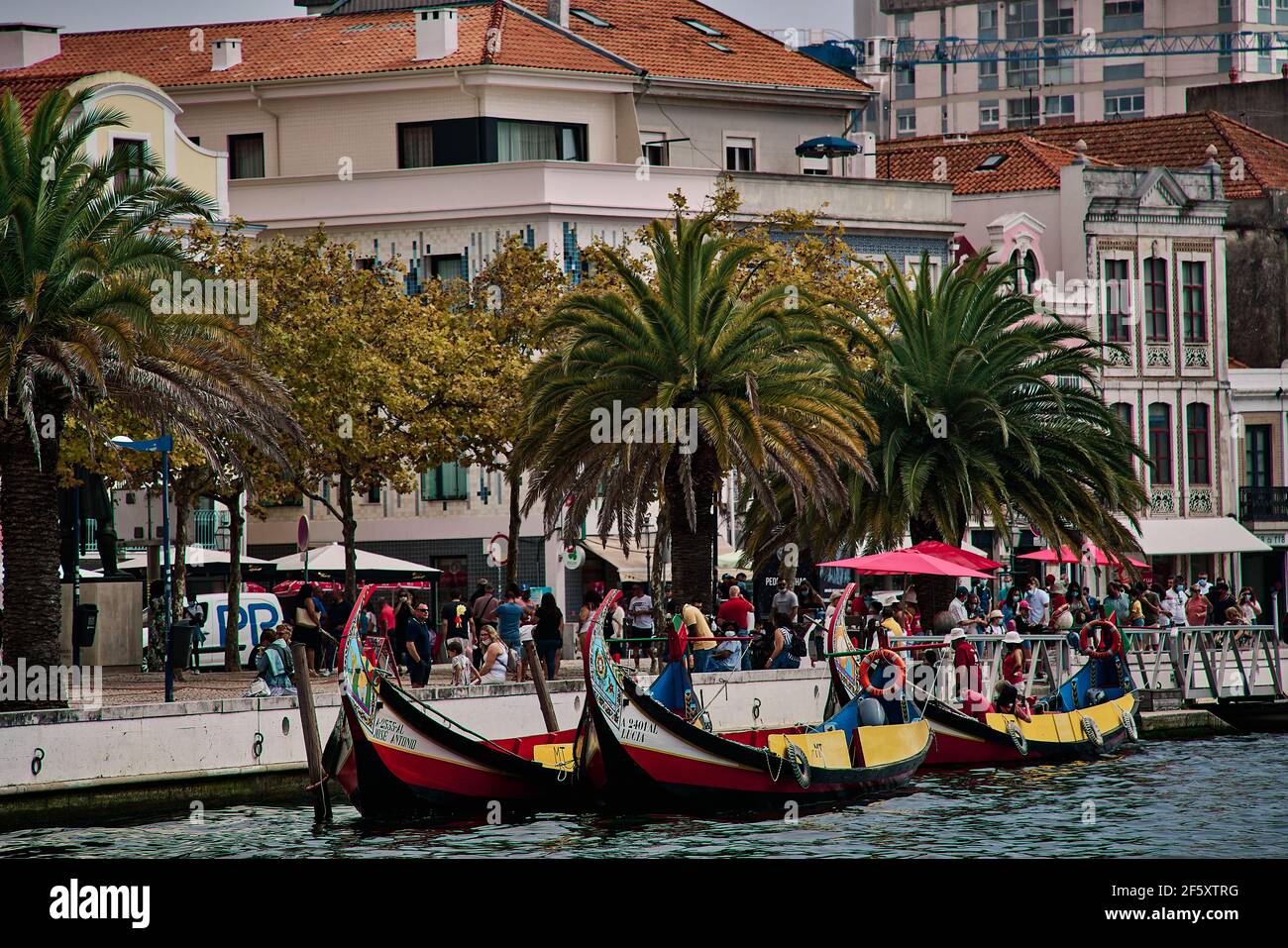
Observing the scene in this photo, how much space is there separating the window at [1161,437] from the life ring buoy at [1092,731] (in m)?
32.2

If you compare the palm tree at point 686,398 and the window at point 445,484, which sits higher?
the palm tree at point 686,398

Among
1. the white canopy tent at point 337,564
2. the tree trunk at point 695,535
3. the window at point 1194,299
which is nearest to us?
the tree trunk at point 695,535

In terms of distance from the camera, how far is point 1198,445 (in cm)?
6838

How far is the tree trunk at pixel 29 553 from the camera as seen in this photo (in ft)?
99.5

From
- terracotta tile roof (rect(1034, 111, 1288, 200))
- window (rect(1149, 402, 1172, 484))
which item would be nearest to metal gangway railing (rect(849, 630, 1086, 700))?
window (rect(1149, 402, 1172, 484))

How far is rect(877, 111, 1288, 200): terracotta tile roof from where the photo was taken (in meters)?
69.4

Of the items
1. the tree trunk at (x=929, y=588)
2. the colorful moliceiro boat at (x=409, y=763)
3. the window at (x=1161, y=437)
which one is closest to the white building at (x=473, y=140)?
the window at (x=1161, y=437)

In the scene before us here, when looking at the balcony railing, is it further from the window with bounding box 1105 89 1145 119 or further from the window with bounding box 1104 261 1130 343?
the window with bounding box 1105 89 1145 119

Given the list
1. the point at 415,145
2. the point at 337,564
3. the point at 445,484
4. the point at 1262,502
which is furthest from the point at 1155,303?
the point at 337,564

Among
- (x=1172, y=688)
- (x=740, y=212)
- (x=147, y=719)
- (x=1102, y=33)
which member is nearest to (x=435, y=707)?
(x=147, y=719)

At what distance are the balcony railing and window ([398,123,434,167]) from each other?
1050 inches

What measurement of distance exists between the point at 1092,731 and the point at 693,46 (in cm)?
3241

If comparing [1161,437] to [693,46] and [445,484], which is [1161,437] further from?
[445,484]

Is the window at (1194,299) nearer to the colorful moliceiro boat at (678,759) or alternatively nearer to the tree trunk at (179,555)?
the tree trunk at (179,555)
